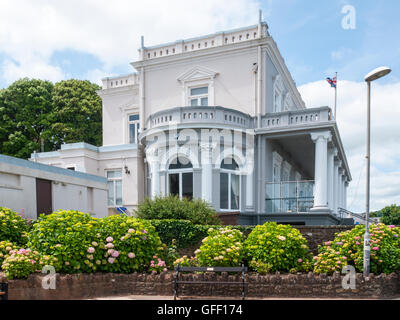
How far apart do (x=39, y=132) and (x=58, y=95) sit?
4.02 m

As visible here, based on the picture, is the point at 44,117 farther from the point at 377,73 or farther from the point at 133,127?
the point at 377,73

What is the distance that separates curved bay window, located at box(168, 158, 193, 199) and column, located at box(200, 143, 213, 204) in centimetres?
75

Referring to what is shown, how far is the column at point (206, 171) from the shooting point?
61.0 feet

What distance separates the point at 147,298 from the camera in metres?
9.44

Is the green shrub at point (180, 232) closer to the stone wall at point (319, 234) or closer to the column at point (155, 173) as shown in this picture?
the stone wall at point (319, 234)

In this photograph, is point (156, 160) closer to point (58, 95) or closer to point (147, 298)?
point (147, 298)

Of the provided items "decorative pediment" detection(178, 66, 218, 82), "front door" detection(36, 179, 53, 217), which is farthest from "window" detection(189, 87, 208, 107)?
"front door" detection(36, 179, 53, 217)

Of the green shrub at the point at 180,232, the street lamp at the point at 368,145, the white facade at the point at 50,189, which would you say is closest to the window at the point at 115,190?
the white facade at the point at 50,189

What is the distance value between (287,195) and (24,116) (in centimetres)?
2762

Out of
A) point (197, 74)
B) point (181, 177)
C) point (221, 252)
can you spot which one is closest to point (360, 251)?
point (221, 252)

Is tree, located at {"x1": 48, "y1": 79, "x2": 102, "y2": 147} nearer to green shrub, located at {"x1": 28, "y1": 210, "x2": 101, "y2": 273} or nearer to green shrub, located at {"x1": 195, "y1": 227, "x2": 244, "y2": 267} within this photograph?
green shrub, located at {"x1": 28, "y1": 210, "x2": 101, "y2": 273}

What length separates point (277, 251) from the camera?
33.9ft

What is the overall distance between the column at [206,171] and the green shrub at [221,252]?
7684 mm

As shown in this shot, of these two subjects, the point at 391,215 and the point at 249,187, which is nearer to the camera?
the point at 249,187
